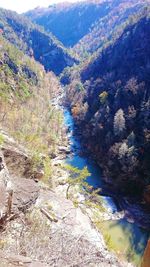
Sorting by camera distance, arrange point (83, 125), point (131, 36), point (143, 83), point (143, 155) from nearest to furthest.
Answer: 1. point (143, 155)
2. point (143, 83)
3. point (83, 125)
4. point (131, 36)

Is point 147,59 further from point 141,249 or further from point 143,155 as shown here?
point 141,249

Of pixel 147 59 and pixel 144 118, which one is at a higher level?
pixel 147 59

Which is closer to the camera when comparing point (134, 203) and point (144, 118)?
point (134, 203)

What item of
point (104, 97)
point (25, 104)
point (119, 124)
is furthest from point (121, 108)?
point (25, 104)

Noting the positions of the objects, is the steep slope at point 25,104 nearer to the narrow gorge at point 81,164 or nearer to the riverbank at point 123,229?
the narrow gorge at point 81,164

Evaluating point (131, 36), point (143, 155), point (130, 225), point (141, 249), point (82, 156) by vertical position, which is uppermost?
point (131, 36)

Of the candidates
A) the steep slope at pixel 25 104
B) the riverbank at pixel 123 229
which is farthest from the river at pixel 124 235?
the steep slope at pixel 25 104

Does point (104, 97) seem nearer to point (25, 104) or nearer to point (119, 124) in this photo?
point (119, 124)

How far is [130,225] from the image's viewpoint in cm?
6150

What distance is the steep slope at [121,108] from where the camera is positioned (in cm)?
7931

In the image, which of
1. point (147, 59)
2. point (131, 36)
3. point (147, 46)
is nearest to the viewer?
point (147, 59)

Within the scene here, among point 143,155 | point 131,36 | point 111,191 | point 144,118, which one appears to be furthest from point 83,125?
point 131,36

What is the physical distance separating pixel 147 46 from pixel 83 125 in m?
45.8

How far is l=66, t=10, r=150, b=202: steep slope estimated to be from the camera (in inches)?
3123
